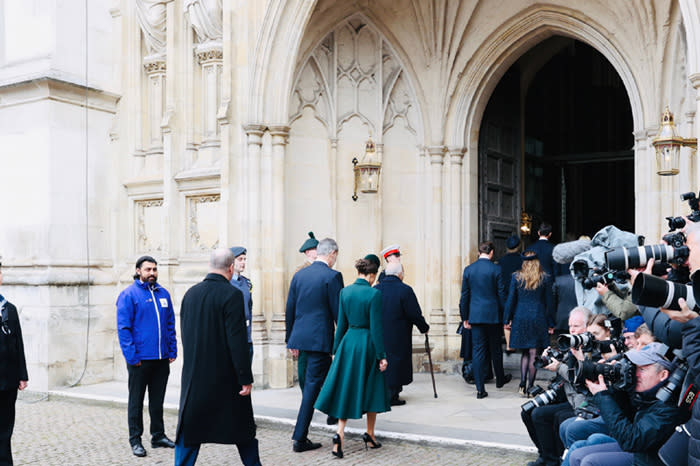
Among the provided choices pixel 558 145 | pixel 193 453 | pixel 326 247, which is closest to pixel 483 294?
pixel 326 247

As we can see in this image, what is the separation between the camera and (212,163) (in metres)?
10.5

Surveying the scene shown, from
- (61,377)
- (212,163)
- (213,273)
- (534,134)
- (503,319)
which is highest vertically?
(534,134)

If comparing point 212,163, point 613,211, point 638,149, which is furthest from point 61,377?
point 613,211

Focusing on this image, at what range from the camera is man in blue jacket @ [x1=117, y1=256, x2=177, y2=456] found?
6.65m

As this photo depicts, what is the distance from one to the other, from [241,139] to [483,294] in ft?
12.3

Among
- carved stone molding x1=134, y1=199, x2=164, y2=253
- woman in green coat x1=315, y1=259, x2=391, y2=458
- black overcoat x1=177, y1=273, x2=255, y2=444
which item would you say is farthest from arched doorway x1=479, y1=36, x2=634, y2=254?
black overcoat x1=177, y1=273, x2=255, y2=444

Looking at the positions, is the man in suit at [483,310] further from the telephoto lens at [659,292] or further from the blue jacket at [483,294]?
the telephoto lens at [659,292]

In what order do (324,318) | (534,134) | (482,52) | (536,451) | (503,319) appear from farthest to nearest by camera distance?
1. (534,134)
2. (482,52)
3. (503,319)
4. (324,318)
5. (536,451)

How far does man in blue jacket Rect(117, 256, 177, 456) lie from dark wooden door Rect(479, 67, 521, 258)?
593cm

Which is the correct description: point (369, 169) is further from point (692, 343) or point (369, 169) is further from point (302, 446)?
point (692, 343)

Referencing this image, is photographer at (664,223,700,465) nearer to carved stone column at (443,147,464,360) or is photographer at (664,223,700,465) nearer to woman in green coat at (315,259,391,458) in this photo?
woman in green coat at (315,259,391,458)

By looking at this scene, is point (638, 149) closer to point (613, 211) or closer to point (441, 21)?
point (441, 21)

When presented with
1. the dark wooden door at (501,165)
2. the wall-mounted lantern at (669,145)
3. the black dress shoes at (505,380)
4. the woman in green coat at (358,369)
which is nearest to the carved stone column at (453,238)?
the dark wooden door at (501,165)

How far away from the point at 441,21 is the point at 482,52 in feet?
2.49
